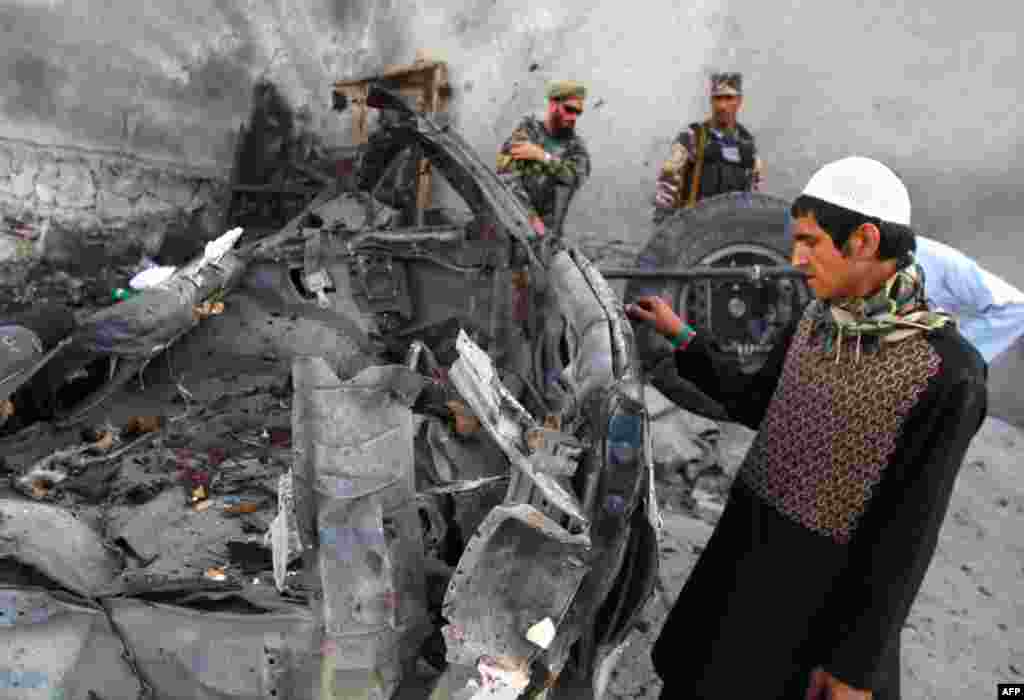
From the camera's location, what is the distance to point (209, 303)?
10.4ft

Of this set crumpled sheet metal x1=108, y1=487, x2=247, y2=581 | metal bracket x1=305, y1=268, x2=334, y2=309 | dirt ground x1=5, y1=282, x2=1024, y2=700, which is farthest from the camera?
metal bracket x1=305, y1=268, x2=334, y2=309

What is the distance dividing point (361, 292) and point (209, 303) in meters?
0.62

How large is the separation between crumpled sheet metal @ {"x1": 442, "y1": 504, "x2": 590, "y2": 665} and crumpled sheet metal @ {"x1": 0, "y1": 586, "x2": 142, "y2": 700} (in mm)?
720

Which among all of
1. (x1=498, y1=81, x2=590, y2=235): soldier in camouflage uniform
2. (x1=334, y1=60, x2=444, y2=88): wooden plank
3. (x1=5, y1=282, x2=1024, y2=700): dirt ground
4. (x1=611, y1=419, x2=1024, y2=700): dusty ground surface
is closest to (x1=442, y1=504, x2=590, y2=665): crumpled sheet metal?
(x1=5, y1=282, x2=1024, y2=700): dirt ground

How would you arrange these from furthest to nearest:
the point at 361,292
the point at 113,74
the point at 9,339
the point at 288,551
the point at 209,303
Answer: the point at 113,74, the point at 361,292, the point at 209,303, the point at 9,339, the point at 288,551

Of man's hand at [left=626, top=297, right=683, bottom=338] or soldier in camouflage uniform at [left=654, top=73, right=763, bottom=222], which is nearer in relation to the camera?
man's hand at [left=626, top=297, right=683, bottom=338]

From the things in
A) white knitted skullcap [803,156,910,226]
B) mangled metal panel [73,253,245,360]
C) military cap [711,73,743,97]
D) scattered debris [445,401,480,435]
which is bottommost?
scattered debris [445,401,480,435]

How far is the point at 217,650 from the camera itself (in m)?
1.62

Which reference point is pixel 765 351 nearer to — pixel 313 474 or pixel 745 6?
pixel 745 6

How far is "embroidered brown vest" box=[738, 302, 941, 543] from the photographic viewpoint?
156 cm

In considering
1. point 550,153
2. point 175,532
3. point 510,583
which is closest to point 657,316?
point 510,583

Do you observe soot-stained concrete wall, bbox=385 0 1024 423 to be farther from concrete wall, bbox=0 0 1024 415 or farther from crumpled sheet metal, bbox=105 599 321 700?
Answer: crumpled sheet metal, bbox=105 599 321 700

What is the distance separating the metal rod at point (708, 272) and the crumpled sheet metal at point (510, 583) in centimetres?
278

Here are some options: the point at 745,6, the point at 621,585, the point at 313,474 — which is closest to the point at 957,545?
the point at 621,585
